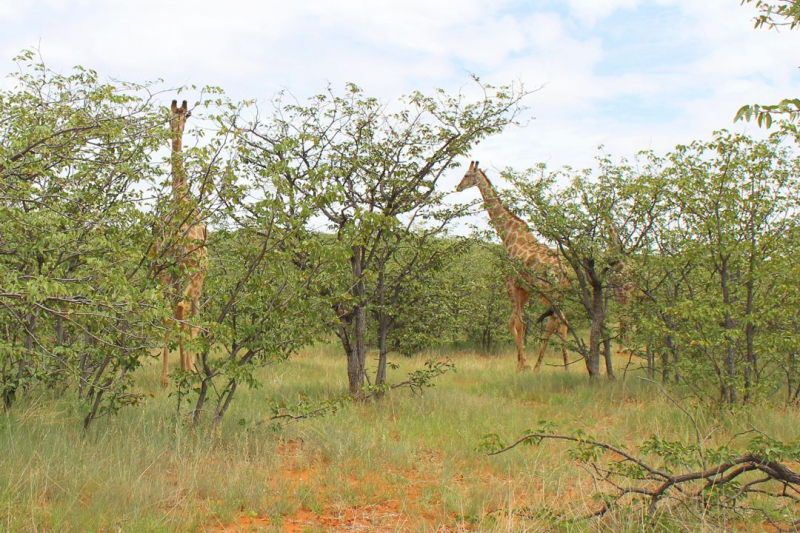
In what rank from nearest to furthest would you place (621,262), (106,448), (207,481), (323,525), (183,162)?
1. (323,525)
2. (207,481)
3. (106,448)
4. (183,162)
5. (621,262)

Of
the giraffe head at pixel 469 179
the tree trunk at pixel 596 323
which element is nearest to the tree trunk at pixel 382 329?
the tree trunk at pixel 596 323

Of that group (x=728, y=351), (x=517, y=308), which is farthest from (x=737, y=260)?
(x=517, y=308)

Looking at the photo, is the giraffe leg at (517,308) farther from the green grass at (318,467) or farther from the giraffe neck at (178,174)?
the giraffe neck at (178,174)

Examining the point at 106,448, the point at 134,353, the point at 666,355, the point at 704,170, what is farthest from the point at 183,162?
the point at 666,355

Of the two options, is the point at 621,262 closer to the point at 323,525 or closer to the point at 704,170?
the point at 704,170

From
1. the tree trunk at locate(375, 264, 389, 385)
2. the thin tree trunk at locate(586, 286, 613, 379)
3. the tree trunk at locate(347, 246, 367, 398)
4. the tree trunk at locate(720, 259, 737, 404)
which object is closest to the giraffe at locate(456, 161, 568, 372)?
the thin tree trunk at locate(586, 286, 613, 379)

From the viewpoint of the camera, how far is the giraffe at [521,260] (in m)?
10.1

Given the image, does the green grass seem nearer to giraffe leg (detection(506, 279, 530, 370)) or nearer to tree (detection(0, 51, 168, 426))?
tree (detection(0, 51, 168, 426))

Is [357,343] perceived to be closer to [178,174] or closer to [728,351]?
[178,174]

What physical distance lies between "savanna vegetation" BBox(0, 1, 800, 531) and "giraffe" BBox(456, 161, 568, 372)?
338 millimetres

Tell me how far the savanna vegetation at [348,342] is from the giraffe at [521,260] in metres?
0.34

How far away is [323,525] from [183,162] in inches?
128

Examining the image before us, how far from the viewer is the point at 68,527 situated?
3697mm

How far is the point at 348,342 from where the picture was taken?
8000 mm
